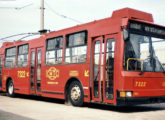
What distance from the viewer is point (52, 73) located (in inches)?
554

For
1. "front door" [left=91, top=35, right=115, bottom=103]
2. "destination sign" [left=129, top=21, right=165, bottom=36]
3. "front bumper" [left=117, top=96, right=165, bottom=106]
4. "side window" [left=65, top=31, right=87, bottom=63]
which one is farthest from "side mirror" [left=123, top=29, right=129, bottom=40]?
"side window" [left=65, top=31, right=87, bottom=63]

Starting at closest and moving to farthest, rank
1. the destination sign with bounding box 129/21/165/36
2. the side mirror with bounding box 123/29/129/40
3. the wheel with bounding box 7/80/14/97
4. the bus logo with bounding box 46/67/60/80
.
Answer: the side mirror with bounding box 123/29/129/40 → the destination sign with bounding box 129/21/165/36 → the bus logo with bounding box 46/67/60/80 → the wheel with bounding box 7/80/14/97

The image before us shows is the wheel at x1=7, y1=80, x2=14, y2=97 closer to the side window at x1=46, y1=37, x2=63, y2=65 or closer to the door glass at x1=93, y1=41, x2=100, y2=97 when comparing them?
the side window at x1=46, y1=37, x2=63, y2=65

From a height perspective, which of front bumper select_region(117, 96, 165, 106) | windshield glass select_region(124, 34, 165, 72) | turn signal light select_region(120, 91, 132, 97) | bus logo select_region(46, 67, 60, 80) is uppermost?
windshield glass select_region(124, 34, 165, 72)

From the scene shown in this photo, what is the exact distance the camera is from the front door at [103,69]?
1027cm

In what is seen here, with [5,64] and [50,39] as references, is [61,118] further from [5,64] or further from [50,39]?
[5,64]

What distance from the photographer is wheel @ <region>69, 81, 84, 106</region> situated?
38.6 ft

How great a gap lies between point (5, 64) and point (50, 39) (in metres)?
6.37

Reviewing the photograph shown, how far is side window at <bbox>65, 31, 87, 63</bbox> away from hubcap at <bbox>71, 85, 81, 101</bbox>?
3.59ft

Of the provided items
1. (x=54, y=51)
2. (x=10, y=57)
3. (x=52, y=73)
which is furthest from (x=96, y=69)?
(x=10, y=57)

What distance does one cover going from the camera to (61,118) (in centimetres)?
856

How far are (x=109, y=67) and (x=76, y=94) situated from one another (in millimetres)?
2368

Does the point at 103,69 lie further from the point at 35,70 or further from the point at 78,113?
the point at 35,70

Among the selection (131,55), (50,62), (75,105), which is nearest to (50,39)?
(50,62)
